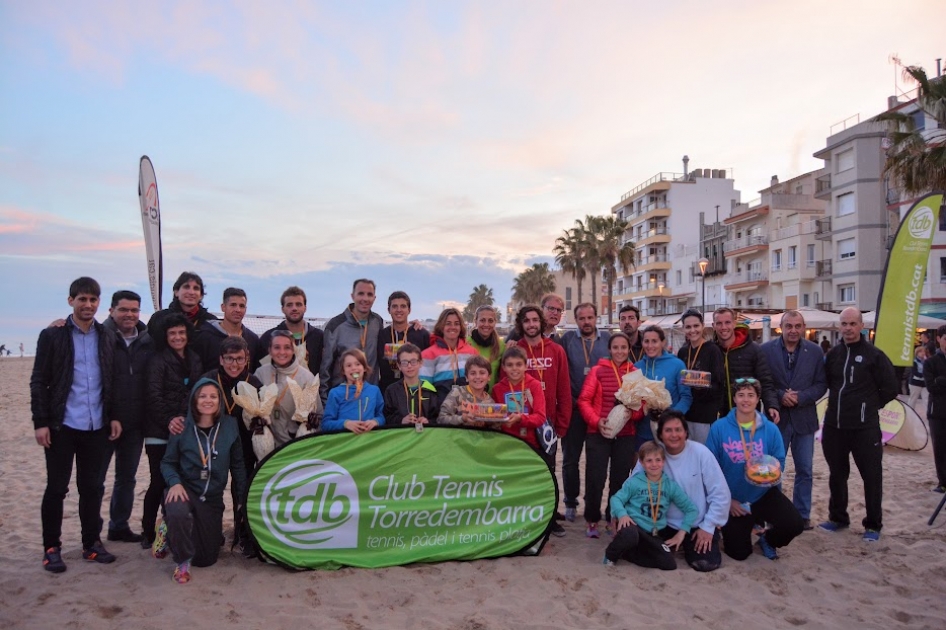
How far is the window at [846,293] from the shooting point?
1455 inches

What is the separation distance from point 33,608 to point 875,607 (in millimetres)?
5839

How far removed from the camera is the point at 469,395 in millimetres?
5379

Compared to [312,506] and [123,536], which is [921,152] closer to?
[312,506]

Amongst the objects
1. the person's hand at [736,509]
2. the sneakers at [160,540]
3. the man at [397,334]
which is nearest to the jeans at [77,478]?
the sneakers at [160,540]

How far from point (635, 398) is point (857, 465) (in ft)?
8.18

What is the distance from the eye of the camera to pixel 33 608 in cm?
419

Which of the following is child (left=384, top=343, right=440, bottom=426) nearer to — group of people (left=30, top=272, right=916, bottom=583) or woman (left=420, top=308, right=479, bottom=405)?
group of people (left=30, top=272, right=916, bottom=583)

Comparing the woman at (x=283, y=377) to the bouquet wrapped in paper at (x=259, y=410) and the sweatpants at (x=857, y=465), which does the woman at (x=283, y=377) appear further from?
the sweatpants at (x=857, y=465)

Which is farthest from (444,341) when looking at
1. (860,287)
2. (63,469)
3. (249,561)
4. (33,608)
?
(860,287)

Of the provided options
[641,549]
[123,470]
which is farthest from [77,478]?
[641,549]

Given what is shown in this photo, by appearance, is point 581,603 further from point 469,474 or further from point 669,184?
point 669,184

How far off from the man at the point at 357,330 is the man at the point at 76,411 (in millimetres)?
1899

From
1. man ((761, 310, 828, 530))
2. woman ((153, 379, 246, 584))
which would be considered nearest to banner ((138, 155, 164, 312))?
woman ((153, 379, 246, 584))

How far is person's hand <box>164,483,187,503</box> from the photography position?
15.6ft
